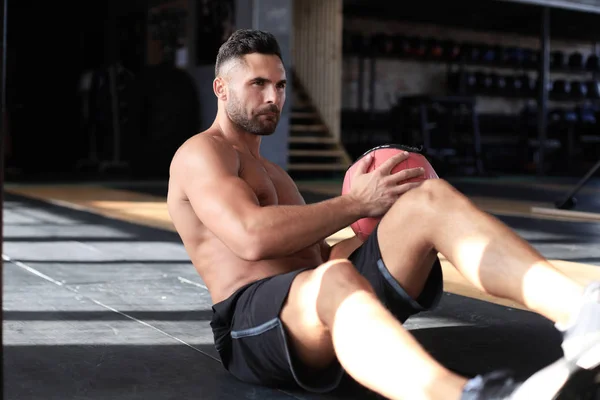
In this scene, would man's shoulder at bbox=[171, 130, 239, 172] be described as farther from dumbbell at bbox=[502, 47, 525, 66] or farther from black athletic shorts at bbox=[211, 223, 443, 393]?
dumbbell at bbox=[502, 47, 525, 66]

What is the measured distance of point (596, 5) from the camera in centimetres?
1130

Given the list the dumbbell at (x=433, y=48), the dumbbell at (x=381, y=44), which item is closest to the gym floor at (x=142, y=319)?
the dumbbell at (x=381, y=44)

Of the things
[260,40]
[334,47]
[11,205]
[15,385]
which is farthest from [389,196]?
[334,47]

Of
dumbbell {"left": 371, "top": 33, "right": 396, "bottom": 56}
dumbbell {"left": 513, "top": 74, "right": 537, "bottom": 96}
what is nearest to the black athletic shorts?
dumbbell {"left": 371, "top": 33, "right": 396, "bottom": 56}

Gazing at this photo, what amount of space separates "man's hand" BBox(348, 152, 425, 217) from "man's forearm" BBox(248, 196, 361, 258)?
2.3 inches

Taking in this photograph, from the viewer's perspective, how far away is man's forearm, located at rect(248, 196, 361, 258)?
59.8 inches

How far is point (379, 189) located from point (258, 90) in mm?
319

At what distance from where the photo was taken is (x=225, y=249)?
1669mm

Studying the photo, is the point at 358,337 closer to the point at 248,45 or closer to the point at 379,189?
the point at 379,189

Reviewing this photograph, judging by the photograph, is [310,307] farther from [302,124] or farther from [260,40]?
[302,124]

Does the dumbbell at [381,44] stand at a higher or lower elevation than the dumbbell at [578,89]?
higher

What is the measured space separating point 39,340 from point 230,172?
846 mm

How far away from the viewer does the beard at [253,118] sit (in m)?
1.67

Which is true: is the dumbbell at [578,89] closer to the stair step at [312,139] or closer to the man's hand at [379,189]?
the stair step at [312,139]
